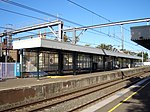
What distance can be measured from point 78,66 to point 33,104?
2505 cm

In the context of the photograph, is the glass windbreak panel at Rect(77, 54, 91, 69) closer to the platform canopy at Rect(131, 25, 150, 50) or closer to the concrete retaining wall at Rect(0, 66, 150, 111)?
the concrete retaining wall at Rect(0, 66, 150, 111)

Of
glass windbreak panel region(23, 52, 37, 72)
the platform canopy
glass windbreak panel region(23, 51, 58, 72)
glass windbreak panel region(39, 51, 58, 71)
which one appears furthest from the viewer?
glass windbreak panel region(39, 51, 58, 71)

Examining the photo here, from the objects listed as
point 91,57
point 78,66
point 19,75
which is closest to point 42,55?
point 19,75

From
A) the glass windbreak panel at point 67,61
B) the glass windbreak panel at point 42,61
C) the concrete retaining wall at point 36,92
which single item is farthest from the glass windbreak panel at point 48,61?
the concrete retaining wall at point 36,92

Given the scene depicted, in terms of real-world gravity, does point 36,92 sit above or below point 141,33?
below

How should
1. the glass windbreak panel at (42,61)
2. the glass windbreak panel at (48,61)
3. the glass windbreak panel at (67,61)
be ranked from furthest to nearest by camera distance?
the glass windbreak panel at (67,61)
the glass windbreak panel at (48,61)
the glass windbreak panel at (42,61)

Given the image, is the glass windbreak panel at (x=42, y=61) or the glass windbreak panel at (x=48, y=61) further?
the glass windbreak panel at (x=48, y=61)

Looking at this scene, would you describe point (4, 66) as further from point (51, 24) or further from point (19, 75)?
point (51, 24)

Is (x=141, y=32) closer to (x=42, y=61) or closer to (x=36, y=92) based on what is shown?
(x=36, y=92)

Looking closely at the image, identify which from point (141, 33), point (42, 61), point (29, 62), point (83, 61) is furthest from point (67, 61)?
point (141, 33)

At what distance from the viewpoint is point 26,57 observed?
2862 cm

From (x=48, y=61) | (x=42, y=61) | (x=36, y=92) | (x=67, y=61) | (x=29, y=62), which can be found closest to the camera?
(x=36, y=92)

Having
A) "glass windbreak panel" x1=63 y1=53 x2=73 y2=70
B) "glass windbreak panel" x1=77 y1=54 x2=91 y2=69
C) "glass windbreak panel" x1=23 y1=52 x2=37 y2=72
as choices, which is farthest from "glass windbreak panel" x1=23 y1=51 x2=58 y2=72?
"glass windbreak panel" x1=77 y1=54 x2=91 y2=69

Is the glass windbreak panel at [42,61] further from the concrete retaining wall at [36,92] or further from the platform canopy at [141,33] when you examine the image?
the platform canopy at [141,33]
